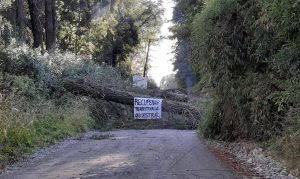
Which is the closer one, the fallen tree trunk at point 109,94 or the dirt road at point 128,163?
the dirt road at point 128,163

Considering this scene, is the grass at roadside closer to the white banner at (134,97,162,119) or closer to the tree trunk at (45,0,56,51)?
the white banner at (134,97,162,119)

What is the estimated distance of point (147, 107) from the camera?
24.0 metres

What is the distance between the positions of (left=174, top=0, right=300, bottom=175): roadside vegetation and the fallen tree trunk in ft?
26.9

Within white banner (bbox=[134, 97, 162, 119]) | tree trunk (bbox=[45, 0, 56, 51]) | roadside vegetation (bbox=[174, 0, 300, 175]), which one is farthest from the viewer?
tree trunk (bbox=[45, 0, 56, 51])

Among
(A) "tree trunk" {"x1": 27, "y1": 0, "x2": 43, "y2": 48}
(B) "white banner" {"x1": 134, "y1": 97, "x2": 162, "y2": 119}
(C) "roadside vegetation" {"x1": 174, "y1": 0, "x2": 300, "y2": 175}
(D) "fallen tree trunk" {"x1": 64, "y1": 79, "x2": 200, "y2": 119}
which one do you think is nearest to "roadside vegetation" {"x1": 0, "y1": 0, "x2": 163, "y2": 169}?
(A) "tree trunk" {"x1": 27, "y1": 0, "x2": 43, "y2": 48}

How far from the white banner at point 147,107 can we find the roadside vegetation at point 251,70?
29.3ft

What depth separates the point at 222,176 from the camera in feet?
28.0

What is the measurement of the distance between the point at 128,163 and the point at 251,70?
14.1ft

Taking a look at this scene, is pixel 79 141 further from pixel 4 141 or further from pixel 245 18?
pixel 245 18

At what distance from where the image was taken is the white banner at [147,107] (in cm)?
2398

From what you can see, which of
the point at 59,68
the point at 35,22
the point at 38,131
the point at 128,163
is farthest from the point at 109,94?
the point at 128,163

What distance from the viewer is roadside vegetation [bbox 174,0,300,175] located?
9.16 meters

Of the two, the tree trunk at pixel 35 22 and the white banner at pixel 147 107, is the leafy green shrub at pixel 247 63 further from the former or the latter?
the tree trunk at pixel 35 22

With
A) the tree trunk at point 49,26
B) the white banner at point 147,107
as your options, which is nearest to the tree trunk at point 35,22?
the tree trunk at point 49,26
